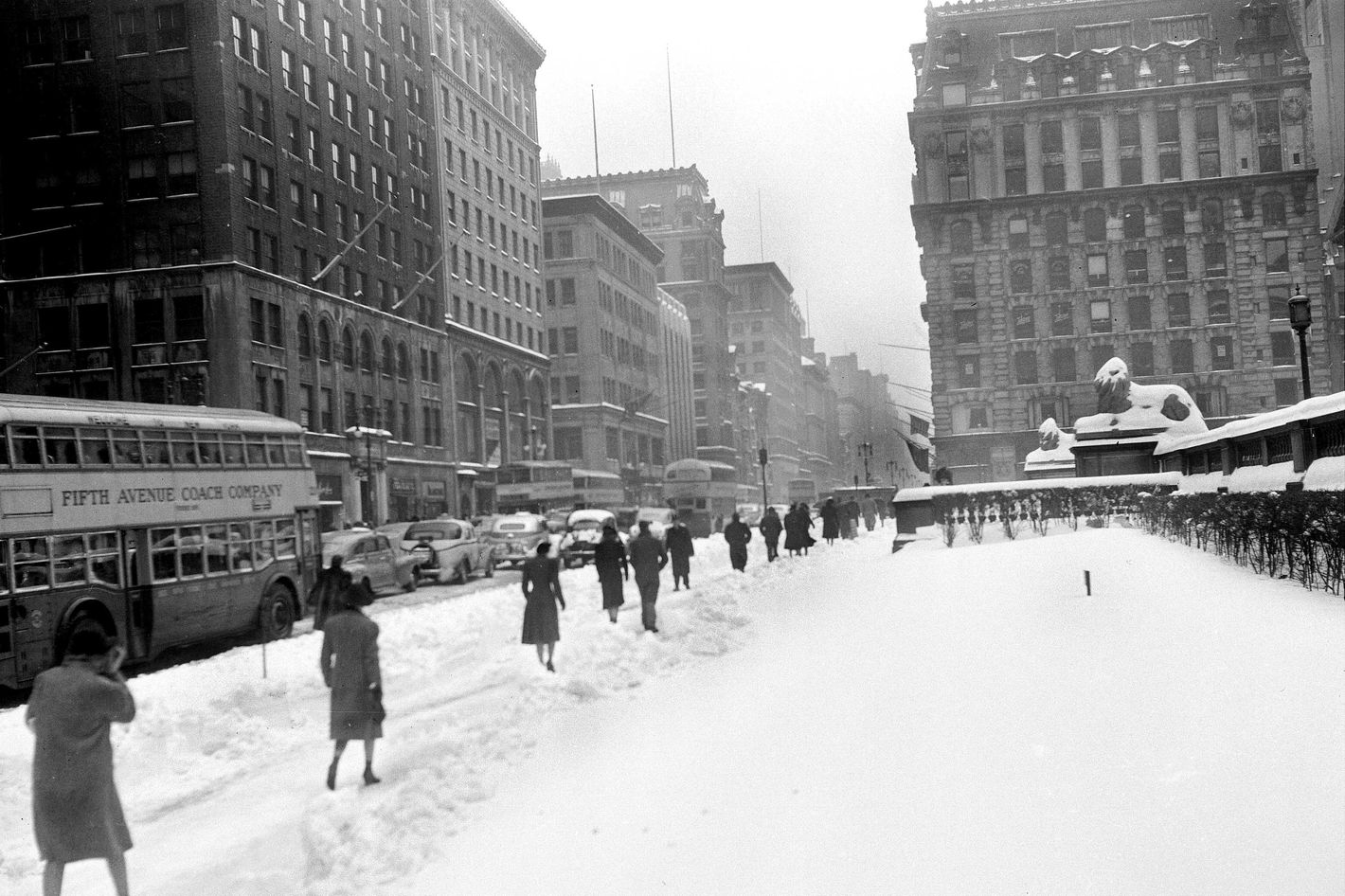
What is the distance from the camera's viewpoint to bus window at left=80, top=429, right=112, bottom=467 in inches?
698

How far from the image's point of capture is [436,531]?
36125mm

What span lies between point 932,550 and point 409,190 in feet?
154

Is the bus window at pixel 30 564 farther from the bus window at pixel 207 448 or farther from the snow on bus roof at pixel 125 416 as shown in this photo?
the bus window at pixel 207 448

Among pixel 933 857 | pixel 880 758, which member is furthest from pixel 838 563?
pixel 933 857

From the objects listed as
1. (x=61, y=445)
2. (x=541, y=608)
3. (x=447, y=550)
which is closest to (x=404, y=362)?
(x=447, y=550)

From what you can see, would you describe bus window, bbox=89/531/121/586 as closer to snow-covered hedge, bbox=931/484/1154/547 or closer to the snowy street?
the snowy street

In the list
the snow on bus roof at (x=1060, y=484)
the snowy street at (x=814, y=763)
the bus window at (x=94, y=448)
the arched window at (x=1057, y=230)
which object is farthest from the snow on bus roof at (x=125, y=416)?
the arched window at (x=1057, y=230)

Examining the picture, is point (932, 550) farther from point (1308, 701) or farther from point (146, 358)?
point (146, 358)

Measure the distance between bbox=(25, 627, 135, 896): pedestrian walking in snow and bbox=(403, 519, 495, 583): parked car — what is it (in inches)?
992

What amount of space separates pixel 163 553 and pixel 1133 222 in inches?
2890

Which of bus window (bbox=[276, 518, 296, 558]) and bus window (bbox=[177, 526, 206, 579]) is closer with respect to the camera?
bus window (bbox=[177, 526, 206, 579])

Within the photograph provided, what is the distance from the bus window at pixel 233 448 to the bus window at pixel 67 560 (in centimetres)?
436

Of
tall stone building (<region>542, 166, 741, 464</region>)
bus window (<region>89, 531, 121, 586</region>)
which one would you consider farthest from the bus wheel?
tall stone building (<region>542, 166, 741, 464</region>)

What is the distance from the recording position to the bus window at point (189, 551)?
19.4 meters
